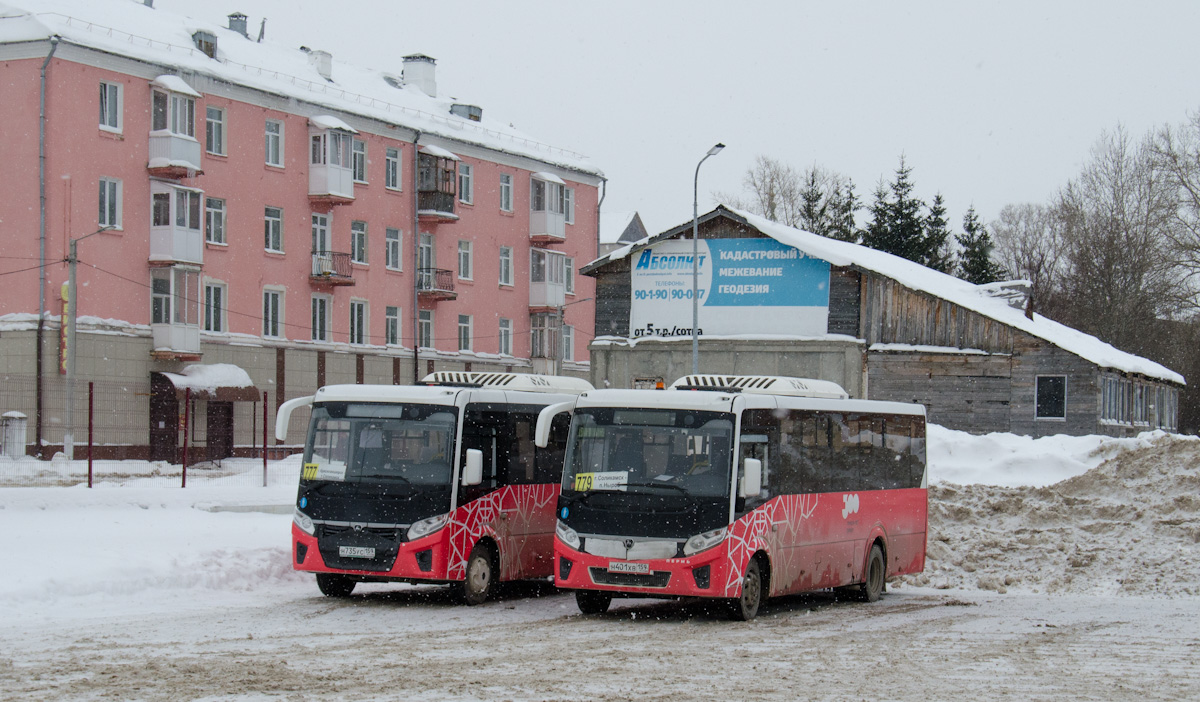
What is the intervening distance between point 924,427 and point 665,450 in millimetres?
6568

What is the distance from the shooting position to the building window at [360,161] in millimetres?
53906

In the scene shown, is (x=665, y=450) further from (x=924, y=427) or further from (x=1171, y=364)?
(x=1171, y=364)

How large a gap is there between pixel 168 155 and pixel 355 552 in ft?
105

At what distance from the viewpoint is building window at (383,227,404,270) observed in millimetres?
55438

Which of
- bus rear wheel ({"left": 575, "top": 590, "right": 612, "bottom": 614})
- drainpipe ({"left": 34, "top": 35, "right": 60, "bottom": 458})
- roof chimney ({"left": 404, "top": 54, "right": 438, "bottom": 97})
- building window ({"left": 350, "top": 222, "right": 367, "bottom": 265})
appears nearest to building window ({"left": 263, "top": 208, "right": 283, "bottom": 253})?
building window ({"left": 350, "top": 222, "right": 367, "bottom": 265})

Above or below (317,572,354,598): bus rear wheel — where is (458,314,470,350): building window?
above

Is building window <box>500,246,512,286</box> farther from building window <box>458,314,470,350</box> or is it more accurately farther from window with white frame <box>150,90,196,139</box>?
window with white frame <box>150,90,196,139</box>

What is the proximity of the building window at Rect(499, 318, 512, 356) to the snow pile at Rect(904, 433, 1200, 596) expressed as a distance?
1450 inches

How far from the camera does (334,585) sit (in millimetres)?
16859

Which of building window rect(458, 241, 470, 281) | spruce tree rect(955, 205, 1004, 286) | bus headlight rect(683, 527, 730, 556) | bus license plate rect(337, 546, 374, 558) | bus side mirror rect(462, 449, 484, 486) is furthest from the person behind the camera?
spruce tree rect(955, 205, 1004, 286)

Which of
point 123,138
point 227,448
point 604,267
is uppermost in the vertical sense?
point 123,138

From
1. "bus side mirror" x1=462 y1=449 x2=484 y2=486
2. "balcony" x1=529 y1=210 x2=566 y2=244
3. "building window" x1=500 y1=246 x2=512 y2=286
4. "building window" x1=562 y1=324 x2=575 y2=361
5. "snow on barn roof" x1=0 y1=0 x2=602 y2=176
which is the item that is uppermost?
"snow on barn roof" x1=0 y1=0 x2=602 y2=176

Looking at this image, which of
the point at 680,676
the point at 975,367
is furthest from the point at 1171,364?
the point at 680,676

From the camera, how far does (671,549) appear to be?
48.9 feet
